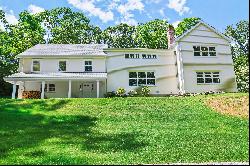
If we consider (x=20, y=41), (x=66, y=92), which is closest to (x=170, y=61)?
(x=66, y=92)

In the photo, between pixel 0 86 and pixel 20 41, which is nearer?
pixel 0 86

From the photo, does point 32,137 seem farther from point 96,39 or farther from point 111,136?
point 96,39

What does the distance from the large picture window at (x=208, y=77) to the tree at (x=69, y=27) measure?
3151 cm

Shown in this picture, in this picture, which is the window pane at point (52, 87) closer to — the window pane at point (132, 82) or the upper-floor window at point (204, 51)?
the window pane at point (132, 82)

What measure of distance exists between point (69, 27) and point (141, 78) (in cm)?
3106

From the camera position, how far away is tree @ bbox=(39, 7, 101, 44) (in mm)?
64750

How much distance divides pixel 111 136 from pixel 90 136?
43.1 inches

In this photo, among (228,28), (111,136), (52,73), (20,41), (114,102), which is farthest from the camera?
(228,28)

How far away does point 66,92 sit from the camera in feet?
129

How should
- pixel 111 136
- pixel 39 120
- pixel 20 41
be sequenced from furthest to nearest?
pixel 20 41, pixel 39 120, pixel 111 136

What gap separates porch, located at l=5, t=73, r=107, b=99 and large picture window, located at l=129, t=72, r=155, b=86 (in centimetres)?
336

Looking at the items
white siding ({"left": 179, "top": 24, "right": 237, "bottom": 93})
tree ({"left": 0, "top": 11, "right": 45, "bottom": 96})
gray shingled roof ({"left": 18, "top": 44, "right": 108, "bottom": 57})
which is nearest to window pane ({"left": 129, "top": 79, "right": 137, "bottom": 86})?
gray shingled roof ({"left": 18, "top": 44, "right": 108, "bottom": 57})

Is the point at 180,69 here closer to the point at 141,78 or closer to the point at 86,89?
the point at 141,78

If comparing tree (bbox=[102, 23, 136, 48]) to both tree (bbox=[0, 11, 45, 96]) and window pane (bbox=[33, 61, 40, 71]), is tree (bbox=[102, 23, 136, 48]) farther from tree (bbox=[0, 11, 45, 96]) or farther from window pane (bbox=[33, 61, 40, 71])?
window pane (bbox=[33, 61, 40, 71])
